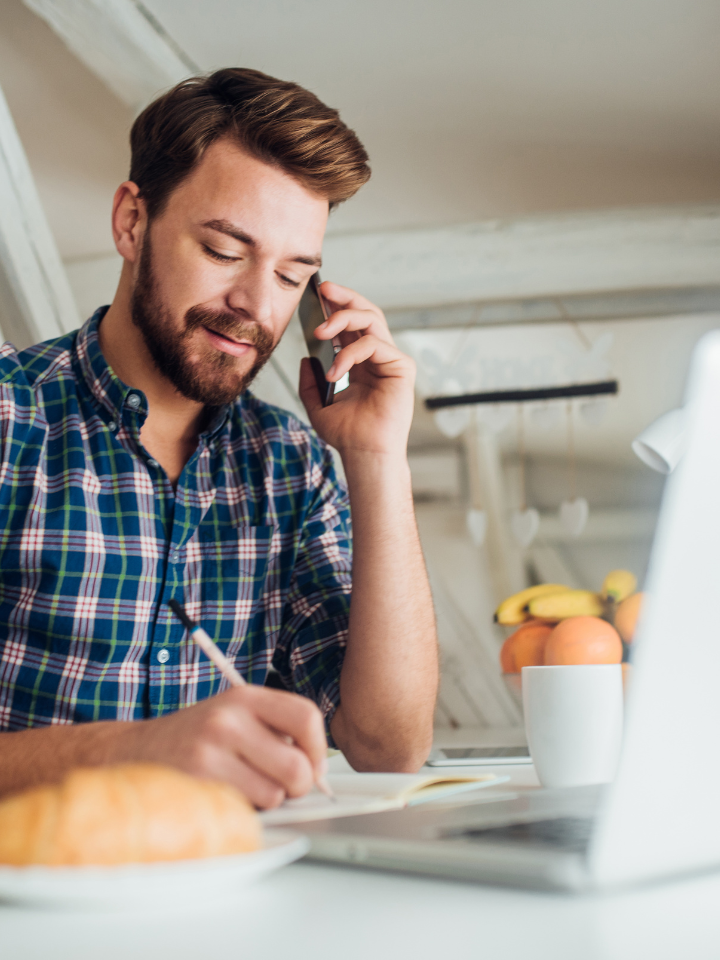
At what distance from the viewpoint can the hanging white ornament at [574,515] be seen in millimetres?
2955

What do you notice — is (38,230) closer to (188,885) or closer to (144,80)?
(144,80)

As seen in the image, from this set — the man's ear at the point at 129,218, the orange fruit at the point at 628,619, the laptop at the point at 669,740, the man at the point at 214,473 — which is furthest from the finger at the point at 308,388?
the laptop at the point at 669,740

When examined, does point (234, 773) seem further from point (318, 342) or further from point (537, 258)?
point (537, 258)

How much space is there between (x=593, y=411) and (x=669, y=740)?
2.67 metres

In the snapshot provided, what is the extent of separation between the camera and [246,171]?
1.37 metres

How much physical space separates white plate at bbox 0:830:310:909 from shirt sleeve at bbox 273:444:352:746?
0.88m

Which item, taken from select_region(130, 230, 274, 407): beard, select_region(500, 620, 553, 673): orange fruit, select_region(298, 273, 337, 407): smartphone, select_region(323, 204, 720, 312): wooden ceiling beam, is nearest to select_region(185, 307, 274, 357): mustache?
select_region(130, 230, 274, 407): beard

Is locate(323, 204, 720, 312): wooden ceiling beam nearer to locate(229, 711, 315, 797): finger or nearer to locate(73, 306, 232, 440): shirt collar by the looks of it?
locate(73, 306, 232, 440): shirt collar

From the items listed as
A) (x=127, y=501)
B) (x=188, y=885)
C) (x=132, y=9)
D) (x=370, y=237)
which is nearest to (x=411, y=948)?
(x=188, y=885)

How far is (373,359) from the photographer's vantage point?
1355mm

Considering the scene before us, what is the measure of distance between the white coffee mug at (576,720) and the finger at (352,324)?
65 centimetres

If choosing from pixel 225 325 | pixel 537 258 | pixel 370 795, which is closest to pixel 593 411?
pixel 537 258

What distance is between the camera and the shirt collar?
4.18 ft

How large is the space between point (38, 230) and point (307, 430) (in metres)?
1.16
